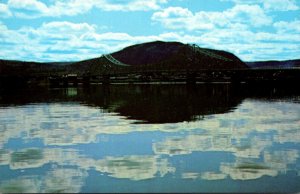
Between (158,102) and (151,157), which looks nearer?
(151,157)

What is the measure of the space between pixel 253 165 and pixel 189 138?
8.11 metres

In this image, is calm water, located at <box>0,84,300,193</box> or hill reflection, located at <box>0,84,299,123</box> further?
hill reflection, located at <box>0,84,299,123</box>

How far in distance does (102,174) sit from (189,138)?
33.2 ft

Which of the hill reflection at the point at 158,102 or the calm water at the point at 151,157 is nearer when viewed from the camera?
the calm water at the point at 151,157

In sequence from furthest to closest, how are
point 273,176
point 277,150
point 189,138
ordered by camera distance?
point 189,138 < point 277,150 < point 273,176

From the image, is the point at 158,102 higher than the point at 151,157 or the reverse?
higher

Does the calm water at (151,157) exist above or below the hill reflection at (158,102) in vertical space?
below

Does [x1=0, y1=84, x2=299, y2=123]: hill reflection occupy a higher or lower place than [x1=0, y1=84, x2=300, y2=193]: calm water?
higher

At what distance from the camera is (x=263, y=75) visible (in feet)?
584

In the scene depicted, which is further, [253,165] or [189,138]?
[189,138]

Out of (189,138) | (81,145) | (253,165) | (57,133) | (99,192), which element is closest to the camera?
(99,192)

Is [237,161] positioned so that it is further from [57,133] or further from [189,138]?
[57,133]

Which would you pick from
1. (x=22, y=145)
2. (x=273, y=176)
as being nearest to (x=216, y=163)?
(x=273, y=176)

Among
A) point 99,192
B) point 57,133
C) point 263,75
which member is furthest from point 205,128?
point 263,75
